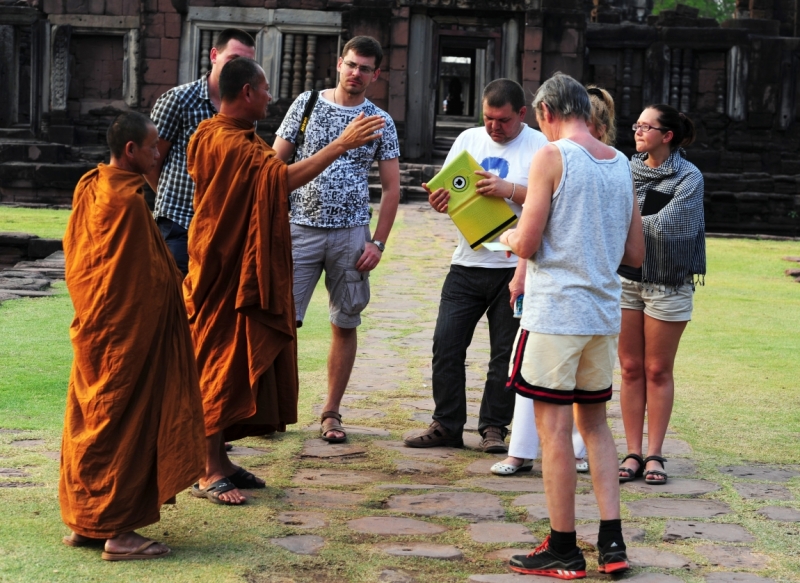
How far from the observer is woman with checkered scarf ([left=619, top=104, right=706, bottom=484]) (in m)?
4.96

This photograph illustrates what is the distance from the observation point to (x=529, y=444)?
16.5 feet

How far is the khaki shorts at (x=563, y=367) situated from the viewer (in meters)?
3.71

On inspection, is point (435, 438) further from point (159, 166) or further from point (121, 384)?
point (121, 384)

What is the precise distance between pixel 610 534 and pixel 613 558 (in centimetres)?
8

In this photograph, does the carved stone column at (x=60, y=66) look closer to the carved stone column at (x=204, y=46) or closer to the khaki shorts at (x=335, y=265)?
the carved stone column at (x=204, y=46)

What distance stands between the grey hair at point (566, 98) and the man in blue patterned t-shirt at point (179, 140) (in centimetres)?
182

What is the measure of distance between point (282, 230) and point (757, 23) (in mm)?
21580

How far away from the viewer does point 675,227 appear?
502 centimetres

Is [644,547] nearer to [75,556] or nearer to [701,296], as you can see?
[75,556]

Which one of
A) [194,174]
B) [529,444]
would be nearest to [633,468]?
[529,444]

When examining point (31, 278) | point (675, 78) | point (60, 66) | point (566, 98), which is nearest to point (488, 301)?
point (566, 98)

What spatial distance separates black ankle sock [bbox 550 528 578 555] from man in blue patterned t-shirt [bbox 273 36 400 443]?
1.99 metres

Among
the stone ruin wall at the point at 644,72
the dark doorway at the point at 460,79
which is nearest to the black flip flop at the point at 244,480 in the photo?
the stone ruin wall at the point at 644,72

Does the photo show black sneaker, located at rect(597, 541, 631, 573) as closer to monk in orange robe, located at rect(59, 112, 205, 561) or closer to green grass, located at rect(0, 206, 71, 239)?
monk in orange robe, located at rect(59, 112, 205, 561)
